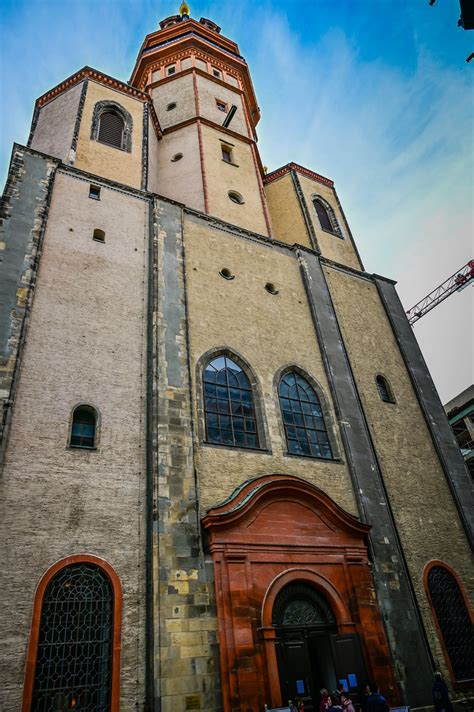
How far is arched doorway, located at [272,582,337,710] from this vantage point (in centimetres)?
904

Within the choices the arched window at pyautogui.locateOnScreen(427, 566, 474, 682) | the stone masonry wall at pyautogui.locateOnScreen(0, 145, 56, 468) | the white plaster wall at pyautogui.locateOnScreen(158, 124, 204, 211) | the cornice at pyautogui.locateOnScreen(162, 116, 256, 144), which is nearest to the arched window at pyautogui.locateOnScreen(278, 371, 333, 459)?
the arched window at pyautogui.locateOnScreen(427, 566, 474, 682)

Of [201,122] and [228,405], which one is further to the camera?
[201,122]

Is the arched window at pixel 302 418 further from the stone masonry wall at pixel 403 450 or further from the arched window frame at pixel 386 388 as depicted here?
the arched window frame at pixel 386 388

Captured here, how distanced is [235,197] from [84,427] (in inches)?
445

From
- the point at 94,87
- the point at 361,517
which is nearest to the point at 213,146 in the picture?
the point at 94,87

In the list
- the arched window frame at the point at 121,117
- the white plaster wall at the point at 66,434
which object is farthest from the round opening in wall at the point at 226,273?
the arched window frame at the point at 121,117

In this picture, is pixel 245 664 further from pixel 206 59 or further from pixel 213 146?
pixel 206 59

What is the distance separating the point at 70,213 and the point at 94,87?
7316 mm

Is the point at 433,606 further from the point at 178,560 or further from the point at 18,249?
the point at 18,249

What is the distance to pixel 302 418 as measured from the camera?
12.9 m

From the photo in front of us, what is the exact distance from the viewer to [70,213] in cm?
1285

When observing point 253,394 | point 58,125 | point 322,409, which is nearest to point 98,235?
point 253,394

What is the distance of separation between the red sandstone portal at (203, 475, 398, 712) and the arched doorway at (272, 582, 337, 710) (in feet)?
0.42

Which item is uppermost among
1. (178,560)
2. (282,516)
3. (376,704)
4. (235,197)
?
(235,197)
